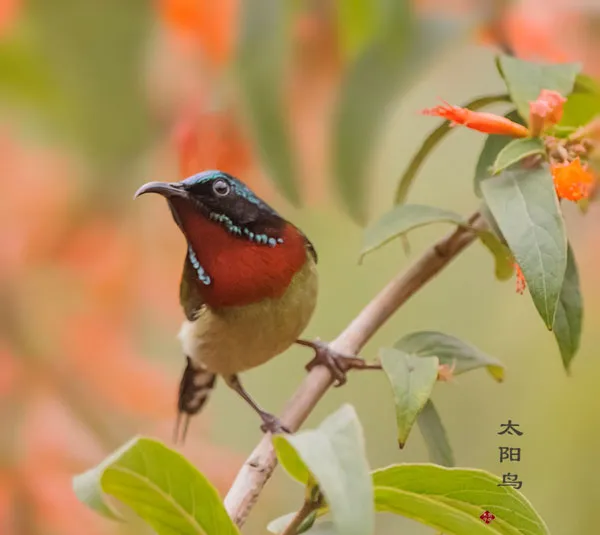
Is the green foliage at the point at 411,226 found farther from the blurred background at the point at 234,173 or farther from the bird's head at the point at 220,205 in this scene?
the blurred background at the point at 234,173

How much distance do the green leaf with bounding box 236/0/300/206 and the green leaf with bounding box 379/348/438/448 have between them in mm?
522

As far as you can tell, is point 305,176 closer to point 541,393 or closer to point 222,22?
point 222,22

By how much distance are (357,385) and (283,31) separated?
1.78ft

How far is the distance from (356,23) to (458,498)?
72 centimetres

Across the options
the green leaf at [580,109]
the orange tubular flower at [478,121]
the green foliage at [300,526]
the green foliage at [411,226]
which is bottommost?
the green foliage at [300,526]

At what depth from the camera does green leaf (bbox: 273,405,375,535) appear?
1.15ft

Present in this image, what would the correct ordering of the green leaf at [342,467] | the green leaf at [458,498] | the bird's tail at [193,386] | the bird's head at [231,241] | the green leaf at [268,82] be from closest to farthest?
the green leaf at [342,467]
the green leaf at [458,498]
the bird's head at [231,241]
the bird's tail at [193,386]
the green leaf at [268,82]

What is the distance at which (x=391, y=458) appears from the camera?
1029mm

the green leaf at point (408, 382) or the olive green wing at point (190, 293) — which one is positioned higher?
the olive green wing at point (190, 293)

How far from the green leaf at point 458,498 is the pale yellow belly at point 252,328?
276 mm

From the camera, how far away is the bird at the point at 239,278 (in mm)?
688

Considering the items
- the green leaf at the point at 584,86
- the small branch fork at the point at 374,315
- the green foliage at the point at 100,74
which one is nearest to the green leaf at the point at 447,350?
the small branch fork at the point at 374,315

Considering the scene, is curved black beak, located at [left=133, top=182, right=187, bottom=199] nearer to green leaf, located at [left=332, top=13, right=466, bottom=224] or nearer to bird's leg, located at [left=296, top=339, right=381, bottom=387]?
bird's leg, located at [left=296, top=339, right=381, bottom=387]

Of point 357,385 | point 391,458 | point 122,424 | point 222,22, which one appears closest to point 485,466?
point 391,458
